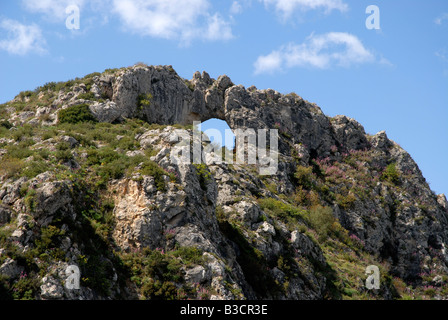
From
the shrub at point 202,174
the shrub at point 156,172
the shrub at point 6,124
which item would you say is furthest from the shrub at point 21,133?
the shrub at point 202,174

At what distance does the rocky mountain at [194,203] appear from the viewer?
77.8ft

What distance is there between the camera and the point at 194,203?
1141 inches

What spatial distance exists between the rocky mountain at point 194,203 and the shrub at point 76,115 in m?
0.17

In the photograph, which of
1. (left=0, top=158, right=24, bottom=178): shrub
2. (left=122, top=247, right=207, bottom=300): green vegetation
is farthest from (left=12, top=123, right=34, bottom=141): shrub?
(left=122, top=247, right=207, bottom=300): green vegetation

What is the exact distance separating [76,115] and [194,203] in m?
19.8

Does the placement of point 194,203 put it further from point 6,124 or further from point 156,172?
point 6,124

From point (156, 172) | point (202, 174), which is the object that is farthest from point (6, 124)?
point (202, 174)

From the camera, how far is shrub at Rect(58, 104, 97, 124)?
42.6 meters

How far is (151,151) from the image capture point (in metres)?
33.2

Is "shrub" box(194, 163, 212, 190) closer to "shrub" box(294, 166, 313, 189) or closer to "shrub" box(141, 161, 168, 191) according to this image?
"shrub" box(141, 161, 168, 191)

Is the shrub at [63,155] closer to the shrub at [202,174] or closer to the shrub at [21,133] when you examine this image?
the shrub at [21,133]

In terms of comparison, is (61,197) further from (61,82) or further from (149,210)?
(61,82)

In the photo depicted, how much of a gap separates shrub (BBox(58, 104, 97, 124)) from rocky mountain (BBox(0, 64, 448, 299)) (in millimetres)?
170
